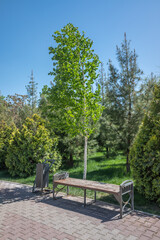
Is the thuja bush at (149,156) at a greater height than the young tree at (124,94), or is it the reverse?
the young tree at (124,94)

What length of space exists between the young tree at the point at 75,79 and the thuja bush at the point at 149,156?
73.2 inches

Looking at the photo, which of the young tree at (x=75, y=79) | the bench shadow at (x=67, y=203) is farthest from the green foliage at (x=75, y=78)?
the bench shadow at (x=67, y=203)

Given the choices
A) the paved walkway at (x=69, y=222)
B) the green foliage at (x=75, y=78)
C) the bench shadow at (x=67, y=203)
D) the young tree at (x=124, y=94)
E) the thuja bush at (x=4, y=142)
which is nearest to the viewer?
the paved walkway at (x=69, y=222)

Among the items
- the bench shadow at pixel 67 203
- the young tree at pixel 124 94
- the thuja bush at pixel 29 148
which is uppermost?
the young tree at pixel 124 94

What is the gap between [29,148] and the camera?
9062 mm

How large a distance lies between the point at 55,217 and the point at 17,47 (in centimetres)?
964

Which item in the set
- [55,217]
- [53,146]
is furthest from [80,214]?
[53,146]

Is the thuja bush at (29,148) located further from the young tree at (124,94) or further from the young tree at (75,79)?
the young tree at (124,94)

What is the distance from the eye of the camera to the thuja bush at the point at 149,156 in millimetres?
5008

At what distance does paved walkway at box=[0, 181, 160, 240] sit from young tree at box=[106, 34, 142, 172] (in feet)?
13.4

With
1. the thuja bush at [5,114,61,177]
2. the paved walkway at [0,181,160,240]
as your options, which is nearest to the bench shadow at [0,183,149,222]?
the paved walkway at [0,181,160,240]

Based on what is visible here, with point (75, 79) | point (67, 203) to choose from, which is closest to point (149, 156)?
point (67, 203)

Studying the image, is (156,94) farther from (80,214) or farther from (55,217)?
(55,217)

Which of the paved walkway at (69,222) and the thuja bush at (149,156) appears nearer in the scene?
the paved walkway at (69,222)
